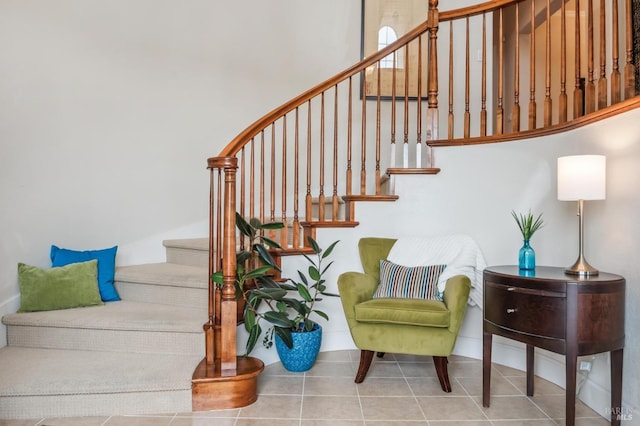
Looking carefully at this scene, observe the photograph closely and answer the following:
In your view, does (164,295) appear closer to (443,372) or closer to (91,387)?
(91,387)

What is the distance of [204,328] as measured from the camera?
7.82ft

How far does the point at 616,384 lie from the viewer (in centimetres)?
198

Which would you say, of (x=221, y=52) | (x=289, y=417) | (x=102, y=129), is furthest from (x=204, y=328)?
(x=221, y=52)

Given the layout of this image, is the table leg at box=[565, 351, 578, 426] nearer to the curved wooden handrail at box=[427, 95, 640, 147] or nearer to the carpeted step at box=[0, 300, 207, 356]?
the curved wooden handrail at box=[427, 95, 640, 147]

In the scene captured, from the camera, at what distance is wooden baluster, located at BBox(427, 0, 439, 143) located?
10.0 feet

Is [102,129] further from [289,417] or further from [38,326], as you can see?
[289,417]

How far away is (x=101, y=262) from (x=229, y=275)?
1.22 meters

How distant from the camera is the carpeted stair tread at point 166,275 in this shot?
2.80m

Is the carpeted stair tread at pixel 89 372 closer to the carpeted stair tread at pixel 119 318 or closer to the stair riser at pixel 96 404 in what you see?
the stair riser at pixel 96 404

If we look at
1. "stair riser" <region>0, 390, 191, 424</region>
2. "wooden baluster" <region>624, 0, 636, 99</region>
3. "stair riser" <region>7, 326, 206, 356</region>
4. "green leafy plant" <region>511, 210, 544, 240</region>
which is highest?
"wooden baluster" <region>624, 0, 636, 99</region>

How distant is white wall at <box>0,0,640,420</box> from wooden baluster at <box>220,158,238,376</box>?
773mm

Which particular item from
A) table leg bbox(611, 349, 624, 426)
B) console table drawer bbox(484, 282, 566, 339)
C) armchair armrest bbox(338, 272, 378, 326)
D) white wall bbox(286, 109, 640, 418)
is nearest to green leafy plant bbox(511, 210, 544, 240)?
white wall bbox(286, 109, 640, 418)

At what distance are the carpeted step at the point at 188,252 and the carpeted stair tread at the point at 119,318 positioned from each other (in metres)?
0.52

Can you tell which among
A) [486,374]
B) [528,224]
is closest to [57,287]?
[486,374]
